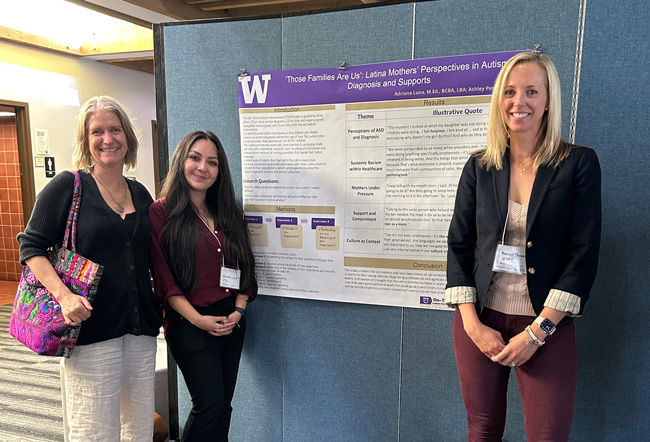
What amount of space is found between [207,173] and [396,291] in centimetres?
94

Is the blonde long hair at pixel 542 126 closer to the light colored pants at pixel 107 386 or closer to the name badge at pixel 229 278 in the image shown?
the name badge at pixel 229 278

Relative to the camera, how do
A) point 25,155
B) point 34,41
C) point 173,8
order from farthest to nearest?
point 25,155, point 34,41, point 173,8

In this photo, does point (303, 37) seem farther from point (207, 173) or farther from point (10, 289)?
point (10, 289)

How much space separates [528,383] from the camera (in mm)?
1321

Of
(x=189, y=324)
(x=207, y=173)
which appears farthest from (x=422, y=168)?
(x=189, y=324)

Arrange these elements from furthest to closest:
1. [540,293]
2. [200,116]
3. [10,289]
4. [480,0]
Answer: [10,289] < [200,116] < [480,0] < [540,293]

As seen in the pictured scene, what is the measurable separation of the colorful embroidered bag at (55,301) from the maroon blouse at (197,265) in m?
0.24

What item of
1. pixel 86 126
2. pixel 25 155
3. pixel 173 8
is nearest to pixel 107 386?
pixel 86 126

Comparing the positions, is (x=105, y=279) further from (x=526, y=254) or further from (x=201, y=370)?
(x=526, y=254)

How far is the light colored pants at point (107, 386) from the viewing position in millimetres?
1512

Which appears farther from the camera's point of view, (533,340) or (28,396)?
(28,396)

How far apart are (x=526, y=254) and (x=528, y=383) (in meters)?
0.41

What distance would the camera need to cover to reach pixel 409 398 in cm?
191

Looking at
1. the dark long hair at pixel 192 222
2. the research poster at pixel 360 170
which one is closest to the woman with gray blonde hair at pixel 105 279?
the dark long hair at pixel 192 222
